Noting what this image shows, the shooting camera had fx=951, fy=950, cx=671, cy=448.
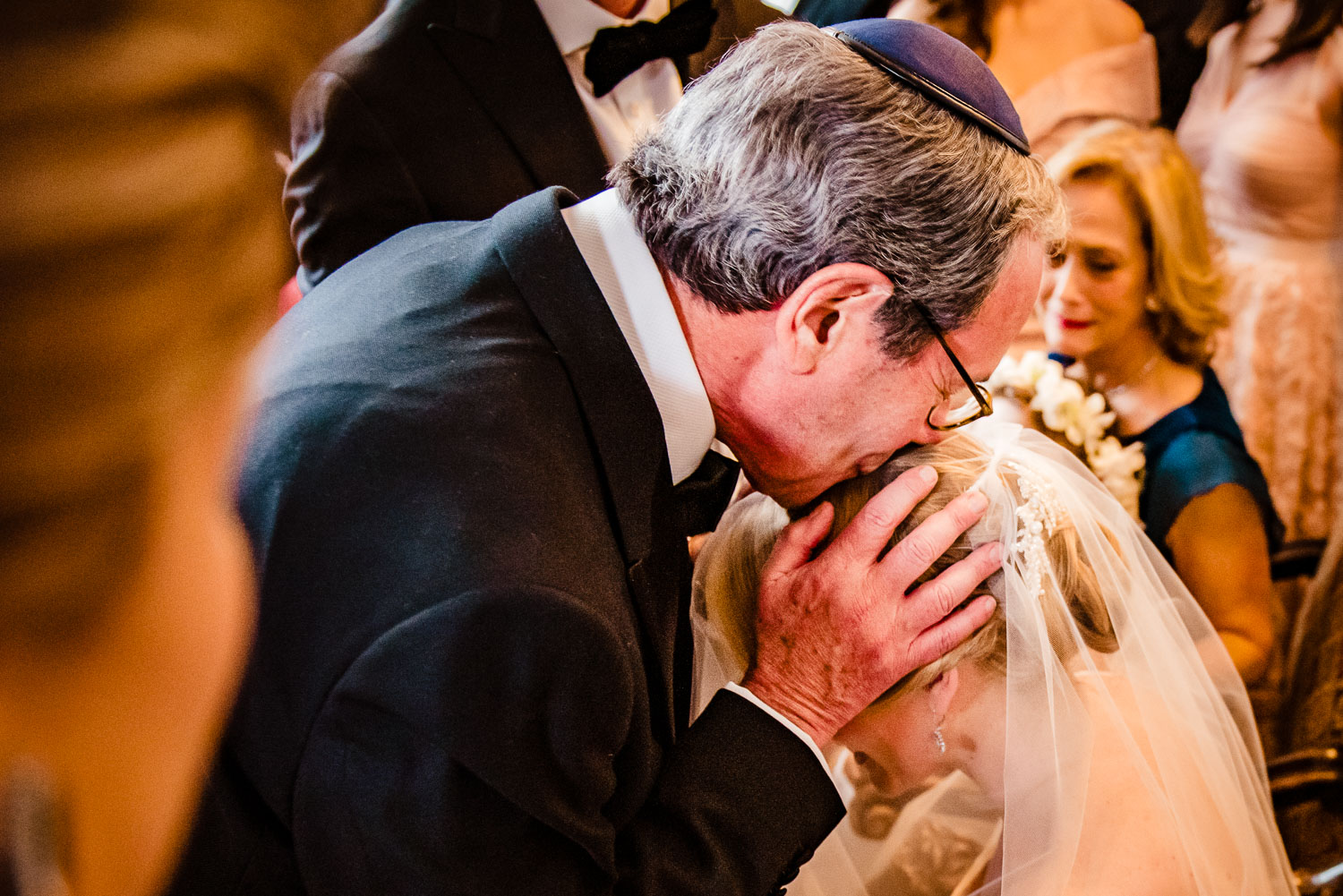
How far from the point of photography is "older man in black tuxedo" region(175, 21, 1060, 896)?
0.95 metres

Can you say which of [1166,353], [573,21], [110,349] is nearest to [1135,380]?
[1166,353]

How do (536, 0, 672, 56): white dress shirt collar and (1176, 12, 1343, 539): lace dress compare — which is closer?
(536, 0, 672, 56): white dress shirt collar

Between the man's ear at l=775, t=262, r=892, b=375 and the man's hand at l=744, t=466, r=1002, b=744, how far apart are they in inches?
8.5

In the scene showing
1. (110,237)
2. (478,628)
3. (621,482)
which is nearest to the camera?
(110,237)

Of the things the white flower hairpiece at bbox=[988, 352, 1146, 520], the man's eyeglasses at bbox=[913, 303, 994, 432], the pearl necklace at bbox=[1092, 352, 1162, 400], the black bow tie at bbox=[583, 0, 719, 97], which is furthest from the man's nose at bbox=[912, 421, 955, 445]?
the pearl necklace at bbox=[1092, 352, 1162, 400]

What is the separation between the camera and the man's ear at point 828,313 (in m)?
1.17

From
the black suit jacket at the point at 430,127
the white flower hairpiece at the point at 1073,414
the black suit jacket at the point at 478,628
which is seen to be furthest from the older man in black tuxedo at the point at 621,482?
the white flower hairpiece at the point at 1073,414

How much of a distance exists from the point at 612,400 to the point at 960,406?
0.57 m

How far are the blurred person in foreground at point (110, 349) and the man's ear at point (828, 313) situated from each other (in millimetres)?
853

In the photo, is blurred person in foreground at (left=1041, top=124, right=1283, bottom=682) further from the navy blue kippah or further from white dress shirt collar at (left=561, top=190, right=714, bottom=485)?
white dress shirt collar at (left=561, top=190, right=714, bottom=485)

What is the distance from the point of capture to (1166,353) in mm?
2436

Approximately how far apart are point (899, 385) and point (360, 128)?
1134mm

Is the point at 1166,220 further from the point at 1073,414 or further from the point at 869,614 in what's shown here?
the point at 869,614

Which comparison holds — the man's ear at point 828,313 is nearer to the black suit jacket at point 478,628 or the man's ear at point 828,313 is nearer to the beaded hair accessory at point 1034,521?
the black suit jacket at point 478,628
